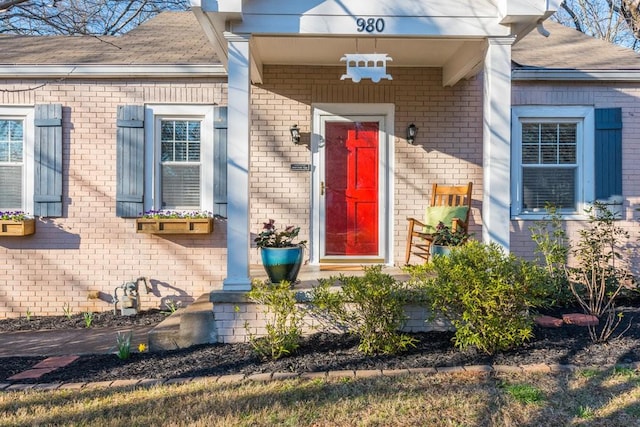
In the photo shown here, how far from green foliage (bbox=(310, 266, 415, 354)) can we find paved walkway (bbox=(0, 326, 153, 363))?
180 cm

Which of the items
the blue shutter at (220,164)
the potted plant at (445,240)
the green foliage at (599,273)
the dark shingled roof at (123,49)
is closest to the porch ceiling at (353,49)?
the blue shutter at (220,164)

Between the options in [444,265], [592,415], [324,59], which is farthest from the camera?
[324,59]

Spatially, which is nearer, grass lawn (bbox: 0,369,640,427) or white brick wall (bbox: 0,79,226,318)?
grass lawn (bbox: 0,369,640,427)

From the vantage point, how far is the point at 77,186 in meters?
5.86

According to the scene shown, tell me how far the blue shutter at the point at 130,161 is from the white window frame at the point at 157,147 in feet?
0.24

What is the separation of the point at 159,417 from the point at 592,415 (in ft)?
7.79

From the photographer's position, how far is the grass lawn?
2.73 m

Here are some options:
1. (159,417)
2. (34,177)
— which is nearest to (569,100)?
(159,417)

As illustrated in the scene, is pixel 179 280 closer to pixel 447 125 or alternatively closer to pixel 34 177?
pixel 34 177

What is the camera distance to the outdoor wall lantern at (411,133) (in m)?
5.86

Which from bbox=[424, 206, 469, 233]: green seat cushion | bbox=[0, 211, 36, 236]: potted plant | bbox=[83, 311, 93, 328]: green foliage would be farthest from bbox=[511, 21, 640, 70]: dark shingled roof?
bbox=[0, 211, 36, 236]: potted plant

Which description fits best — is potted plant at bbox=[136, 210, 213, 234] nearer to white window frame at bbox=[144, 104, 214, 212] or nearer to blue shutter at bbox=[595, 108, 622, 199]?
white window frame at bbox=[144, 104, 214, 212]

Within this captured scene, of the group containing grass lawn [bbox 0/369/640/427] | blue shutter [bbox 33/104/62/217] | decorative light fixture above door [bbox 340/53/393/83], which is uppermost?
decorative light fixture above door [bbox 340/53/393/83]

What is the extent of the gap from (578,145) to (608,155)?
0.34 metres
